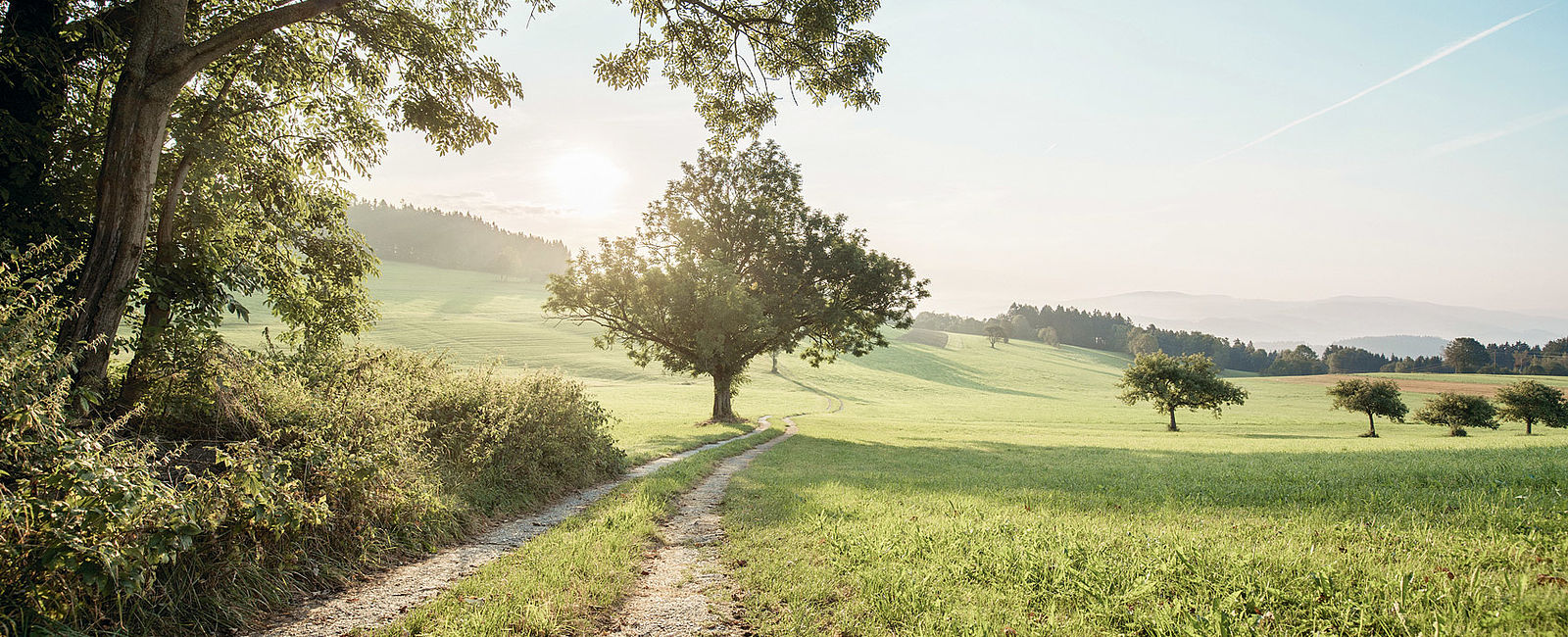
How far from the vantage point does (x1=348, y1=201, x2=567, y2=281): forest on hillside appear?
148125 millimetres

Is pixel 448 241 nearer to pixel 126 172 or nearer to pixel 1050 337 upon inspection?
pixel 1050 337

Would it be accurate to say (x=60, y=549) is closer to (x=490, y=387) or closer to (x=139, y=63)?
(x=139, y=63)

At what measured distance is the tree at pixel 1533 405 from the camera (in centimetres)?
4503

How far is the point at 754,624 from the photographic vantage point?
17.1 feet

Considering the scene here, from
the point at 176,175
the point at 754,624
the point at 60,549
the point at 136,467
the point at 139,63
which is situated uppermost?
the point at 139,63

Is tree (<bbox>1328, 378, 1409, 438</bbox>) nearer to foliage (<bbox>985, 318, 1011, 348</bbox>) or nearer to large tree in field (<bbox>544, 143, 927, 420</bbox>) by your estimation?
large tree in field (<bbox>544, 143, 927, 420</bbox>)

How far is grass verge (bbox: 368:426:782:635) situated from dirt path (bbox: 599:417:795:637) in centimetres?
23

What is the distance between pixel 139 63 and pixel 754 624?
9.02 metres

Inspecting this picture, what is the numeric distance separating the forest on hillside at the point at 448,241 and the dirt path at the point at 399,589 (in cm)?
14425

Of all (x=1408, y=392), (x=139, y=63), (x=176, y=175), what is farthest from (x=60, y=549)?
(x=1408, y=392)

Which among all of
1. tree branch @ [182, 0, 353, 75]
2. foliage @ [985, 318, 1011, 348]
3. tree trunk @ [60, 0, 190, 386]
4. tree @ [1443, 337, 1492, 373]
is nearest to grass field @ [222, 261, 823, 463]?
tree trunk @ [60, 0, 190, 386]

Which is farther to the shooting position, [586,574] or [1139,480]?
[1139,480]

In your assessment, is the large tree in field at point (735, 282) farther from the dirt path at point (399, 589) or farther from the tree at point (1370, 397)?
the tree at point (1370, 397)

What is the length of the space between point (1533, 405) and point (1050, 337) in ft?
350
